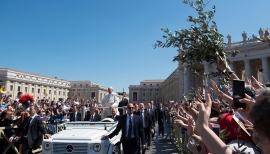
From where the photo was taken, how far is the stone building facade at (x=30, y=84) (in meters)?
81.9

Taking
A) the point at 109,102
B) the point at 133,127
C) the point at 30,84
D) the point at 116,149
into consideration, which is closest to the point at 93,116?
the point at 109,102

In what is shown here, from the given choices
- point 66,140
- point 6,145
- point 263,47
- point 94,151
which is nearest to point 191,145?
point 94,151

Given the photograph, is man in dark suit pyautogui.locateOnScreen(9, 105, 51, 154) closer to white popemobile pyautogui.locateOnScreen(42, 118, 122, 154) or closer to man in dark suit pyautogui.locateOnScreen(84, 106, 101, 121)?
white popemobile pyautogui.locateOnScreen(42, 118, 122, 154)

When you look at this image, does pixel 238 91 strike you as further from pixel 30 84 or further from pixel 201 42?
pixel 30 84

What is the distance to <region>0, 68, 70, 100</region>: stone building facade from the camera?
3223 inches

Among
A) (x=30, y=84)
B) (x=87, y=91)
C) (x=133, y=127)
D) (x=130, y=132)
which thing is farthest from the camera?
(x=87, y=91)

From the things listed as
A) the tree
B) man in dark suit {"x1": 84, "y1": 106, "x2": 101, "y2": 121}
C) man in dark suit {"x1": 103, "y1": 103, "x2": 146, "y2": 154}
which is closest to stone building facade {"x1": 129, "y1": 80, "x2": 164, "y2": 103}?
man in dark suit {"x1": 84, "y1": 106, "x2": 101, "y2": 121}

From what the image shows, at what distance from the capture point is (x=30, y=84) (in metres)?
89.8

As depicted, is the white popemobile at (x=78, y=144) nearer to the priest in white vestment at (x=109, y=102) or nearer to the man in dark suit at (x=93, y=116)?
the man in dark suit at (x=93, y=116)

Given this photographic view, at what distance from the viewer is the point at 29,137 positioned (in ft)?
22.6

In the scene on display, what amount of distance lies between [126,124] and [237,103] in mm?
Result: 4462

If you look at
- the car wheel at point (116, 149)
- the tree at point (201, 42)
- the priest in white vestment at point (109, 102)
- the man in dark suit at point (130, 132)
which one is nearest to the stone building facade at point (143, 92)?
the priest in white vestment at point (109, 102)

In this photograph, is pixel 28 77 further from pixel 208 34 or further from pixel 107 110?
pixel 208 34

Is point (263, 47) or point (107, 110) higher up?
point (263, 47)
